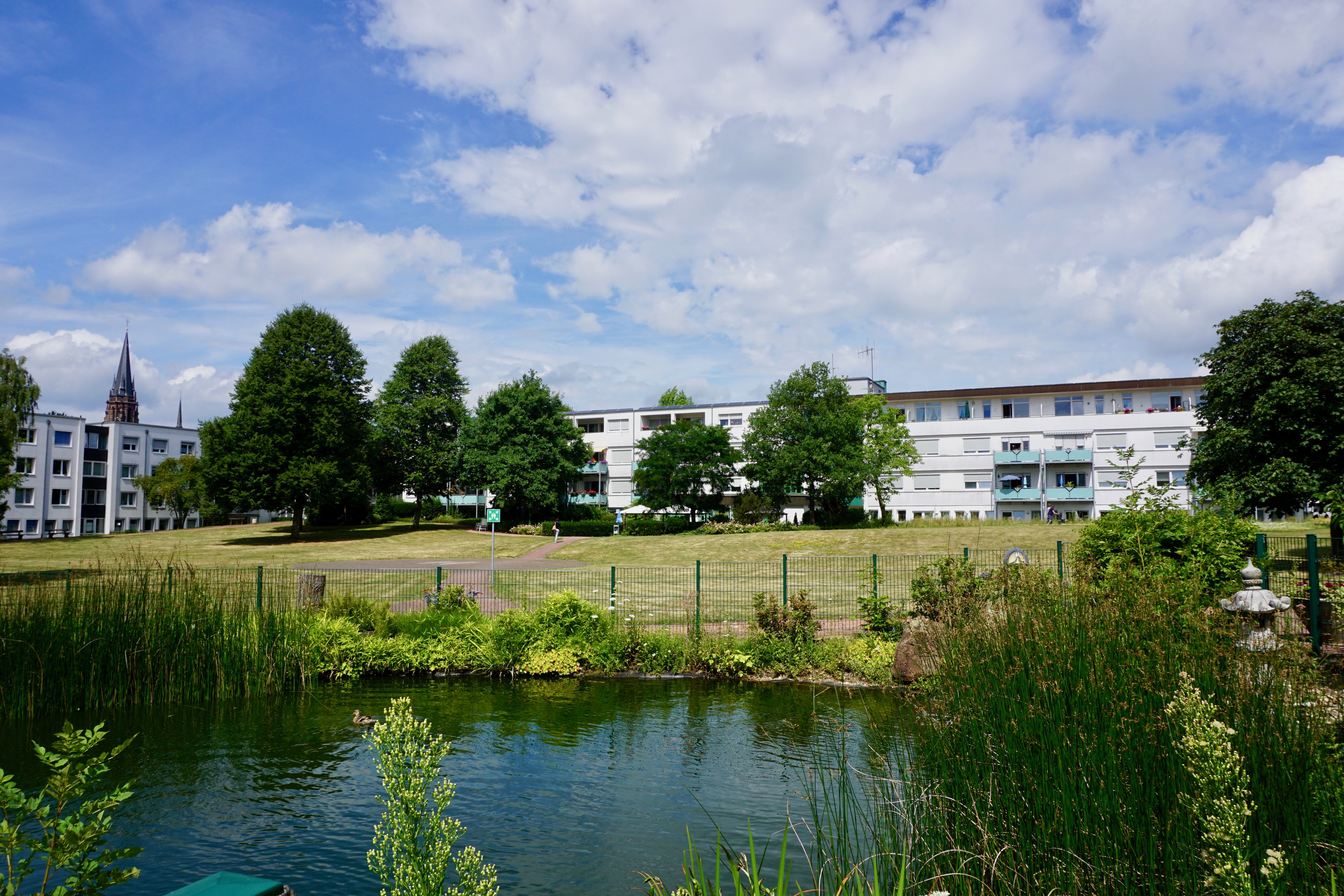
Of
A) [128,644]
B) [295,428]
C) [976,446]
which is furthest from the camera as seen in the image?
[976,446]

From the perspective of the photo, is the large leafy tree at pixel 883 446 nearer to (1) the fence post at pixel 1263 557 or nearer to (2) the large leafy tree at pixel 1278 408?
(2) the large leafy tree at pixel 1278 408

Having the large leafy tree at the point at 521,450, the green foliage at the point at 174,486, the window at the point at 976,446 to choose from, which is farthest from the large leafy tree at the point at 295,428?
the window at the point at 976,446

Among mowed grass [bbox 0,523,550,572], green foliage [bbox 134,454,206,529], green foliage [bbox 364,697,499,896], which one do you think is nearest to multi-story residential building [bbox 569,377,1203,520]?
mowed grass [bbox 0,523,550,572]

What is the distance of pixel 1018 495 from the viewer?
6275 centimetres

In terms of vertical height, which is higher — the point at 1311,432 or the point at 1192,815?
the point at 1311,432

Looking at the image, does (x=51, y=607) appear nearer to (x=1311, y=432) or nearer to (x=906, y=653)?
(x=906, y=653)

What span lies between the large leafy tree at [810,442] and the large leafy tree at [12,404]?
132ft

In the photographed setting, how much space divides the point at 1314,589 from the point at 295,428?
51.4 m

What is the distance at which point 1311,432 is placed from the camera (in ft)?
85.9

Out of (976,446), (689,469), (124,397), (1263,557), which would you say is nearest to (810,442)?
(689,469)

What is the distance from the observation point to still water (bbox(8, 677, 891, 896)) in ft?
24.9

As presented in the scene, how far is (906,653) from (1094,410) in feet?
193

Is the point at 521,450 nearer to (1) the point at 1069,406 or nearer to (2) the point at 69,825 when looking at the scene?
(1) the point at 1069,406

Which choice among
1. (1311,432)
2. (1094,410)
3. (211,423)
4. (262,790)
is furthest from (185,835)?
(1094,410)
